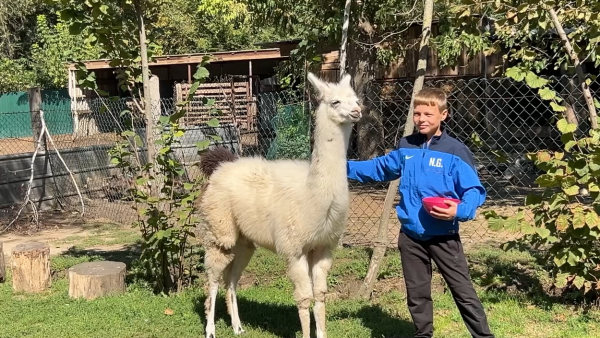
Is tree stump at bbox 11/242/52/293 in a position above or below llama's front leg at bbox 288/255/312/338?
below

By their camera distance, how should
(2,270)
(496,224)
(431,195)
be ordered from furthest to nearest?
(2,270) < (496,224) < (431,195)

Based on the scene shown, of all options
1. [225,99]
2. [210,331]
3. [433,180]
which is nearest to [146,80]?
[210,331]

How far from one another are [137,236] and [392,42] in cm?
697

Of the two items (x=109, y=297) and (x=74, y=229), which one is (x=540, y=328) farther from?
(x=74, y=229)

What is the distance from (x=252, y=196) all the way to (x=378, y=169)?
42.5 inches

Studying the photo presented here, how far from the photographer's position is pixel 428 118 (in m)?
3.82

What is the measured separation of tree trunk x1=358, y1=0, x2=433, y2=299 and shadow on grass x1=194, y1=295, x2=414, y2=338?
9.8 inches

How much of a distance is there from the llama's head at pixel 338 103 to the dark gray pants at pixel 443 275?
2.86ft

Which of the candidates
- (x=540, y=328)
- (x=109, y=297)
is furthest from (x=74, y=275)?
(x=540, y=328)

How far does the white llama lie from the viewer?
3.99m

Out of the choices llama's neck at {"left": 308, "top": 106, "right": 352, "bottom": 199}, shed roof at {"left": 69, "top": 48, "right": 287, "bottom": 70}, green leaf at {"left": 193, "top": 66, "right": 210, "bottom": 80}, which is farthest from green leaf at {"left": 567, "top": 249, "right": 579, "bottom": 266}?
shed roof at {"left": 69, "top": 48, "right": 287, "bottom": 70}

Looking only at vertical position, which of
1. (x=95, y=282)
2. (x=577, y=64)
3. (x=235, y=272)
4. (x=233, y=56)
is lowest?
(x=95, y=282)

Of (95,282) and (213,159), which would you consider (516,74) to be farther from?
(95,282)

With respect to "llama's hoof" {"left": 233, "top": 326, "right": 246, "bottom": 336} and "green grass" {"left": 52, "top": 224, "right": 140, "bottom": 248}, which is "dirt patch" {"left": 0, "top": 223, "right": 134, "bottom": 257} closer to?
"green grass" {"left": 52, "top": 224, "right": 140, "bottom": 248}
